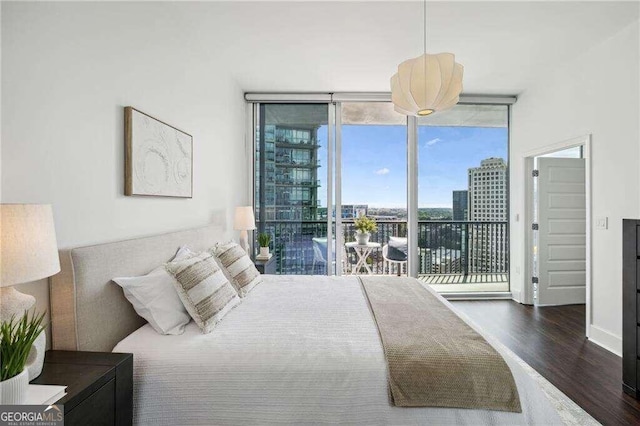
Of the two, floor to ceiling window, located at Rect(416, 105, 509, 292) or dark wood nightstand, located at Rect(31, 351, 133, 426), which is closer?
dark wood nightstand, located at Rect(31, 351, 133, 426)

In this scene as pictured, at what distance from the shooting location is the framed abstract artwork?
184cm

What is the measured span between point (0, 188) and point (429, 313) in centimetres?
218

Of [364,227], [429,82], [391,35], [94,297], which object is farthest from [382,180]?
[94,297]

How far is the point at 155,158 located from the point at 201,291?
3.40ft

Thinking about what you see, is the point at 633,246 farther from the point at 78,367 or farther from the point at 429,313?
the point at 78,367

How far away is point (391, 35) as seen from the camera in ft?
8.86

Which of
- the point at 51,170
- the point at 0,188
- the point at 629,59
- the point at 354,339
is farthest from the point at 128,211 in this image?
the point at 629,59

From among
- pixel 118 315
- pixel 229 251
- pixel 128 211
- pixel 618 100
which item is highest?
pixel 618 100

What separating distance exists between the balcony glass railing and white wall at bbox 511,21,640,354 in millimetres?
1524

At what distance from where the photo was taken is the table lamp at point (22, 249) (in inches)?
36.5

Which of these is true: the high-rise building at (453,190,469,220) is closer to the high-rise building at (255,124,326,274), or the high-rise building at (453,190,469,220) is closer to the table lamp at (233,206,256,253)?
the high-rise building at (255,124,326,274)

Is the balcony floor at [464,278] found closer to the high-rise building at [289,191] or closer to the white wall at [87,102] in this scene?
the high-rise building at [289,191]

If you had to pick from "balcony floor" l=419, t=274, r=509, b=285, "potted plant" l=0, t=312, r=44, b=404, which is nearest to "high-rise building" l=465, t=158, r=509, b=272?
"balcony floor" l=419, t=274, r=509, b=285

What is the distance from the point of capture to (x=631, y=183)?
2535mm
